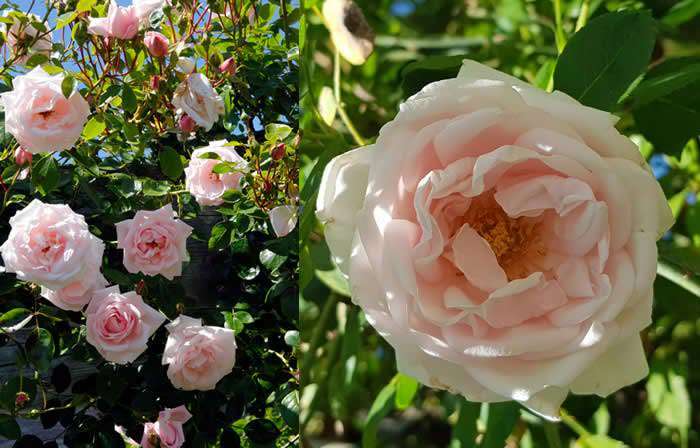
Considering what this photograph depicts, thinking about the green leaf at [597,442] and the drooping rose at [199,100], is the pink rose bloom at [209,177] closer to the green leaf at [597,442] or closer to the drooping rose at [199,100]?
the drooping rose at [199,100]

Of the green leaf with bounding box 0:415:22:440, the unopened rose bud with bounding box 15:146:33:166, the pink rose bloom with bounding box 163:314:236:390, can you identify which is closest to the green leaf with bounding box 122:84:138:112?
the unopened rose bud with bounding box 15:146:33:166

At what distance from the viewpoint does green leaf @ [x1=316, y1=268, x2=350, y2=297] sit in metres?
0.46

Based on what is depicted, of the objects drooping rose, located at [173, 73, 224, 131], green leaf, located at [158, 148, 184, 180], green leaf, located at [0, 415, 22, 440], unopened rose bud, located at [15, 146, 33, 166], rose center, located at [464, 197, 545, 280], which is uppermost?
rose center, located at [464, 197, 545, 280]

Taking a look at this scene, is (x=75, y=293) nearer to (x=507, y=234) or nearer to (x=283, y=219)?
(x=283, y=219)

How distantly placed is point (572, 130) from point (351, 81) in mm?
231

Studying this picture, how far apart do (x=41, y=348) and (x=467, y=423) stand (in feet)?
1.80

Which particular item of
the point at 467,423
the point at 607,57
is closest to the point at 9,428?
the point at 467,423

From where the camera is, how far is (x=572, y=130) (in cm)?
28

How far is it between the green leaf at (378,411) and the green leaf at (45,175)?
0.50m

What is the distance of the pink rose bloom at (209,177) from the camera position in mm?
863

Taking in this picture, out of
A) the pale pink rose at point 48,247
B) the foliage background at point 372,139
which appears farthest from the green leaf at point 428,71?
the pale pink rose at point 48,247

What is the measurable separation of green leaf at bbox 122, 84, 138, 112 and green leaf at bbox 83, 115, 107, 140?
3 centimetres

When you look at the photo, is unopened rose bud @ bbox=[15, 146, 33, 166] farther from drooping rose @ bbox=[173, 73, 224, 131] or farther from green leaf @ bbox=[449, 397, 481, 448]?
green leaf @ bbox=[449, 397, 481, 448]

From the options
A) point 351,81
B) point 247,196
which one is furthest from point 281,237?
point 351,81
